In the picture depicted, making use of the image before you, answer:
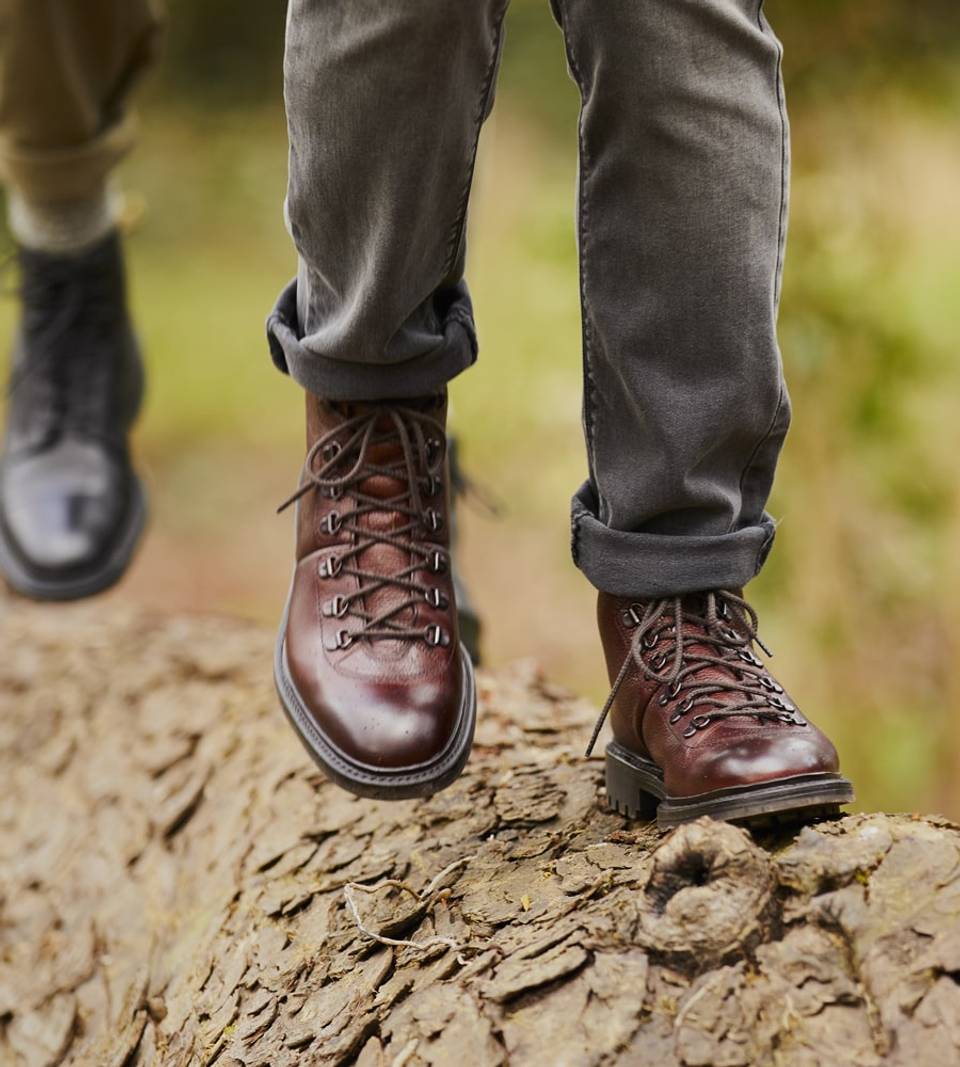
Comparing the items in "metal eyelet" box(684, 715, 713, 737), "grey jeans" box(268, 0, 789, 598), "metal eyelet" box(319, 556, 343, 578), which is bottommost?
"metal eyelet" box(319, 556, 343, 578)

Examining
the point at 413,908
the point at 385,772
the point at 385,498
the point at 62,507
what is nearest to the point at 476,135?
the point at 385,498

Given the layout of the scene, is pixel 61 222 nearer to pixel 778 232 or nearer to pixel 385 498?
pixel 385 498

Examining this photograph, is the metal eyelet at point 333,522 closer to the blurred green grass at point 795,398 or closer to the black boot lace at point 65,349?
the black boot lace at point 65,349

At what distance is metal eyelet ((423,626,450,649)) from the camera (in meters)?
1.30

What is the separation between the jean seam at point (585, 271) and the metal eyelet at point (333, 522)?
0.29m

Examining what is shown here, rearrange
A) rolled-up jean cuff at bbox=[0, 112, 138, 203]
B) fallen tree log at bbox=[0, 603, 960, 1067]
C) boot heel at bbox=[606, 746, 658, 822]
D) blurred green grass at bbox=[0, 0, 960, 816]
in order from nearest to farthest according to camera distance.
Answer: fallen tree log at bbox=[0, 603, 960, 1067]
boot heel at bbox=[606, 746, 658, 822]
rolled-up jean cuff at bbox=[0, 112, 138, 203]
blurred green grass at bbox=[0, 0, 960, 816]

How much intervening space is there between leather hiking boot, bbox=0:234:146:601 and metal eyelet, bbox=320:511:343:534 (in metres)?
0.97

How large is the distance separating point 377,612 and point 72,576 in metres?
1.07

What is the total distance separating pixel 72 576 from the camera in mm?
2162

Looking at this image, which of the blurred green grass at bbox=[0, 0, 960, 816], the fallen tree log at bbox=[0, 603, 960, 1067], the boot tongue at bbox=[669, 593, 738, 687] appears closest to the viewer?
the fallen tree log at bbox=[0, 603, 960, 1067]

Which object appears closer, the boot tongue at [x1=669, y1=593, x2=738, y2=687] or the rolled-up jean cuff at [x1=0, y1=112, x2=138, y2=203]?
the boot tongue at [x1=669, y1=593, x2=738, y2=687]

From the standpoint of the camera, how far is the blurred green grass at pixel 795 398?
3205 mm

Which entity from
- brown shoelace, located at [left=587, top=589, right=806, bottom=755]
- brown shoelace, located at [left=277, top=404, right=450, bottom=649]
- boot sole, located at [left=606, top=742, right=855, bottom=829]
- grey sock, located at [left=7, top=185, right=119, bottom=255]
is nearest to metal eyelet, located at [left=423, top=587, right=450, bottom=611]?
brown shoelace, located at [left=277, top=404, right=450, bottom=649]

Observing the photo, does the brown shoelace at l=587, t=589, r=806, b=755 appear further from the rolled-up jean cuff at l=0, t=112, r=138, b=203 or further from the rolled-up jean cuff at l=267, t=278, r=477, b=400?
the rolled-up jean cuff at l=0, t=112, r=138, b=203
